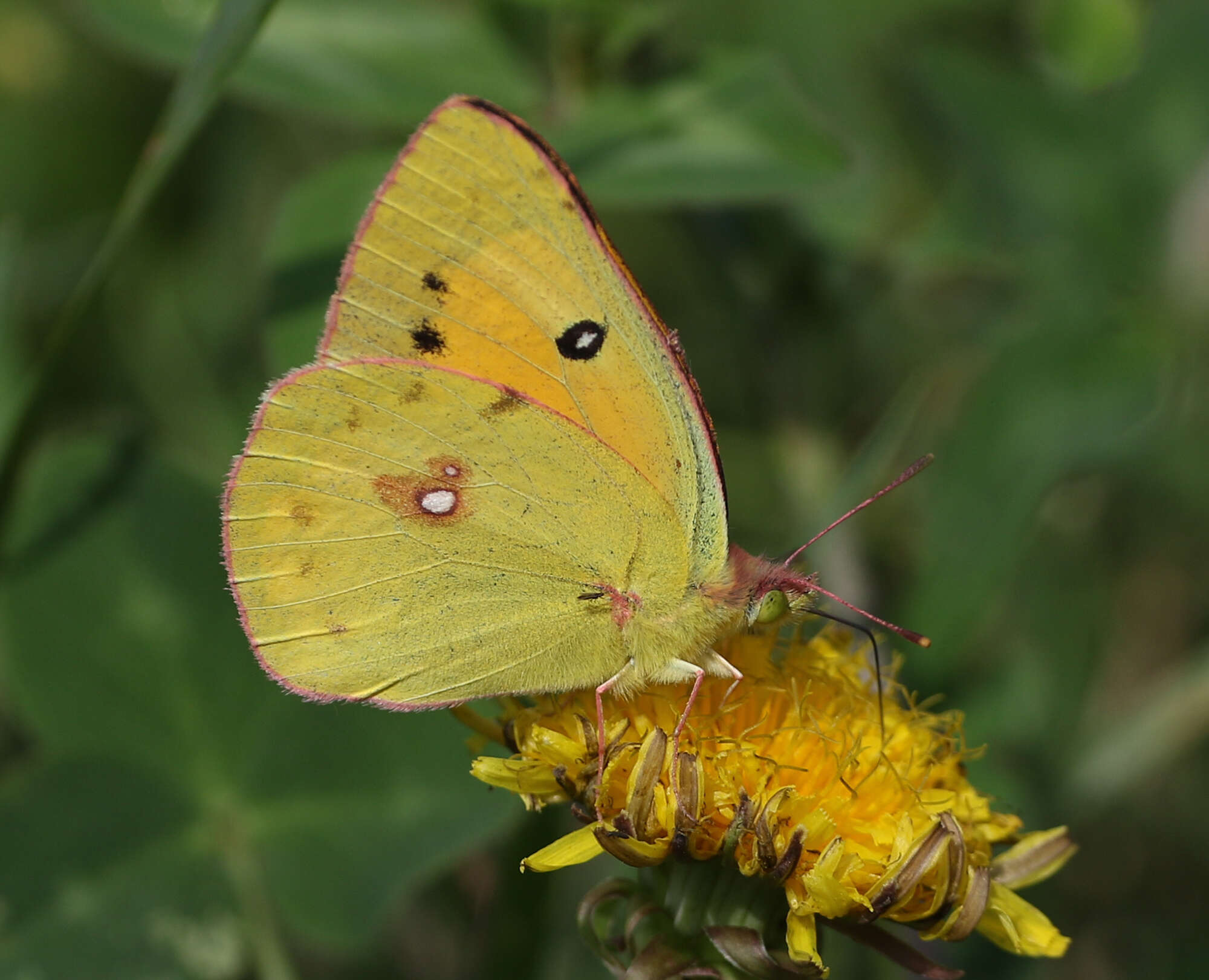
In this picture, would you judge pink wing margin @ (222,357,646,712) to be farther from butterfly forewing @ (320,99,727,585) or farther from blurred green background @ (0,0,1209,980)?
blurred green background @ (0,0,1209,980)

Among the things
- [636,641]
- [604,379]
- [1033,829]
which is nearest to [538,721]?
[636,641]

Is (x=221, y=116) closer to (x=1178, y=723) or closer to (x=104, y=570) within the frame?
(x=104, y=570)

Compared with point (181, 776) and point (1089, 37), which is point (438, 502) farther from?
point (1089, 37)

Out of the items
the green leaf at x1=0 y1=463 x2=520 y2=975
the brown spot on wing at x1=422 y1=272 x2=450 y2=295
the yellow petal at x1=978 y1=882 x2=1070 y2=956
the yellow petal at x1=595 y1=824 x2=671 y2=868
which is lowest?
the green leaf at x1=0 y1=463 x2=520 y2=975

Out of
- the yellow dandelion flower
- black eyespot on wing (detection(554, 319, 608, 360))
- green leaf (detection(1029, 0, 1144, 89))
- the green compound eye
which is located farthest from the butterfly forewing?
green leaf (detection(1029, 0, 1144, 89))

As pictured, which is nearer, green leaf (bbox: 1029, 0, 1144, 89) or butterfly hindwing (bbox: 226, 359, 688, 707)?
butterfly hindwing (bbox: 226, 359, 688, 707)

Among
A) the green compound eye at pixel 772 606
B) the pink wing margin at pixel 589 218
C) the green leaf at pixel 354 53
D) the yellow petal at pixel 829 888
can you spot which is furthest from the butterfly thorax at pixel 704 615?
the green leaf at pixel 354 53

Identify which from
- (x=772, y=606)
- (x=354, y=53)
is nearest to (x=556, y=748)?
(x=772, y=606)

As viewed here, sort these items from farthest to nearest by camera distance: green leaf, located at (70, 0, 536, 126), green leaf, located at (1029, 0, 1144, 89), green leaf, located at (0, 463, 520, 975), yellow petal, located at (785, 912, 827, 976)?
1. green leaf, located at (1029, 0, 1144, 89)
2. green leaf, located at (70, 0, 536, 126)
3. green leaf, located at (0, 463, 520, 975)
4. yellow petal, located at (785, 912, 827, 976)
